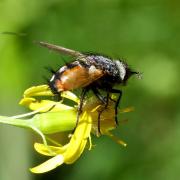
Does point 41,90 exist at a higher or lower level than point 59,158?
higher

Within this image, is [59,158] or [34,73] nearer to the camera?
[59,158]

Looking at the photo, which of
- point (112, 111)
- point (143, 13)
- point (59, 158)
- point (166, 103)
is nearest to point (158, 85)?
point (166, 103)

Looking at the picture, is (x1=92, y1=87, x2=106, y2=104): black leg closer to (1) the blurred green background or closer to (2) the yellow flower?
(2) the yellow flower

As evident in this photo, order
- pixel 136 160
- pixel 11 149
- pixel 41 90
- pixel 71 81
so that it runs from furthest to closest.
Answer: pixel 136 160
pixel 11 149
pixel 41 90
pixel 71 81

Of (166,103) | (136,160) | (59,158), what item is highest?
(59,158)

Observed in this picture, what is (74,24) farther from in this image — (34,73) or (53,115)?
(53,115)

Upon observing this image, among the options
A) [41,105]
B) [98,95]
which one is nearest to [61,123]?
[41,105]

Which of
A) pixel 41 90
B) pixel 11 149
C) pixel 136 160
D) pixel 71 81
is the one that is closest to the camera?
pixel 71 81

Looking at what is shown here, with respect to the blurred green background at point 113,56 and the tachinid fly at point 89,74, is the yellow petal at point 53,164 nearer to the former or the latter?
the tachinid fly at point 89,74

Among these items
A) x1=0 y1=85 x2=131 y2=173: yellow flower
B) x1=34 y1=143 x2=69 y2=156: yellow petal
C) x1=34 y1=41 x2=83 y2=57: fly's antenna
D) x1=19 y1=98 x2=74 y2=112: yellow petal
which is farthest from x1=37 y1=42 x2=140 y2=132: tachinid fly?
x1=34 y1=143 x2=69 y2=156: yellow petal
